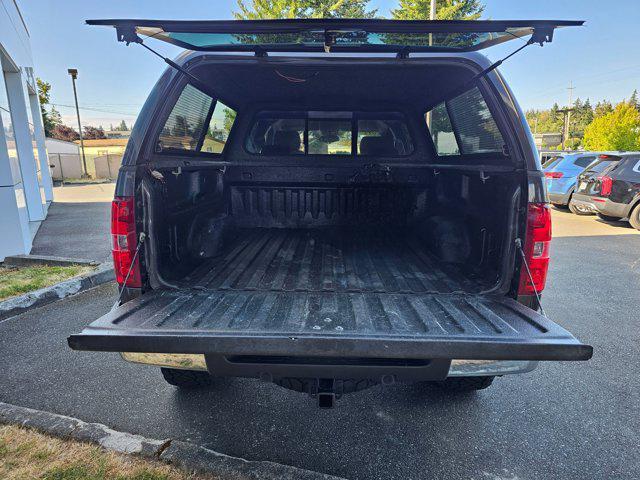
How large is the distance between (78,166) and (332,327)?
31.3 meters

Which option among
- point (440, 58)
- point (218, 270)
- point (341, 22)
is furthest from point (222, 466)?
point (440, 58)

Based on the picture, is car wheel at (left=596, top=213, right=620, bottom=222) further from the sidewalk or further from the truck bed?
the sidewalk

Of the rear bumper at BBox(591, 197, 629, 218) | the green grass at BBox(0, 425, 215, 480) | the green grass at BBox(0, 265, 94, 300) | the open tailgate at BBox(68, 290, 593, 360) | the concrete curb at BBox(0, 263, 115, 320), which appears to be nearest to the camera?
the open tailgate at BBox(68, 290, 593, 360)

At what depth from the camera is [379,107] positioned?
13.0 ft

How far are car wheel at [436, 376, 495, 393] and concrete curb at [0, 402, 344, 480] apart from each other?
1072 mm

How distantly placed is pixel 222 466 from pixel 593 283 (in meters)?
5.24

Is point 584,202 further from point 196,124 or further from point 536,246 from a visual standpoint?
point 196,124

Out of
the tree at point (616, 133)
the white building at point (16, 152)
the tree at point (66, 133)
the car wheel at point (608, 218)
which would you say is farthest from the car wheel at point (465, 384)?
the tree at point (66, 133)

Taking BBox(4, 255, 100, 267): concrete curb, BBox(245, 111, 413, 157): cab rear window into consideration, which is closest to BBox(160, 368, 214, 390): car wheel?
BBox(245, 111, 413, 157): cab rear window

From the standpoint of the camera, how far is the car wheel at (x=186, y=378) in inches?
98.5

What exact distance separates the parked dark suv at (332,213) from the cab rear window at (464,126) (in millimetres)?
22

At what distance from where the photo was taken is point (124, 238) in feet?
6.81

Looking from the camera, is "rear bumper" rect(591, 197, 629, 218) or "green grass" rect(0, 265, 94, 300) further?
"rear bumper" rect(591, 197, 629, 218)

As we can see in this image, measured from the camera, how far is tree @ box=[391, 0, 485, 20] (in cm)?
2327
